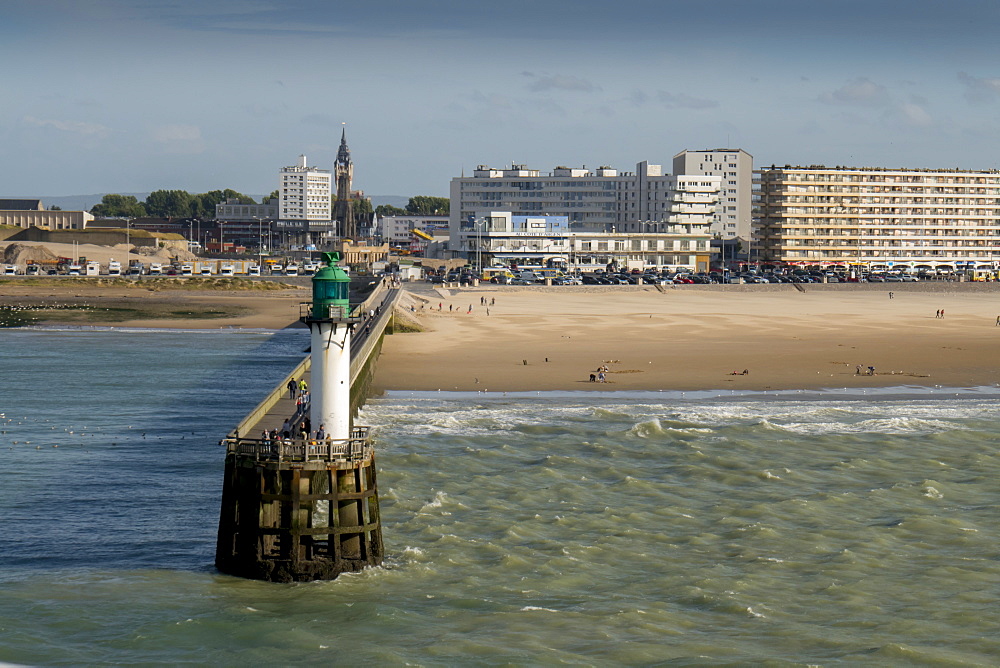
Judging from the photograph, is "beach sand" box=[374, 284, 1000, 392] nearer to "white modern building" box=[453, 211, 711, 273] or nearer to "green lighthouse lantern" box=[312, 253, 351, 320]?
"green lighthouse lantern" box=[312, 253, 351, 320]

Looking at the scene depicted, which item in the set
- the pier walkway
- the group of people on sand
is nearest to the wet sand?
the pier walkway

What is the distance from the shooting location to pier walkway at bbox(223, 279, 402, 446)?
2348 cm

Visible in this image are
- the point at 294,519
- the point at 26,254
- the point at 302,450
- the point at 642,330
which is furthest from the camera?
the point at 26,254

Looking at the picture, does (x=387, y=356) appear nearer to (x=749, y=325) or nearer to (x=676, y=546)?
(x=749, y=325)

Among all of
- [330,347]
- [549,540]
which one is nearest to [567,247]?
[549,540]

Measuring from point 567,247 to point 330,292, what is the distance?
457 ft

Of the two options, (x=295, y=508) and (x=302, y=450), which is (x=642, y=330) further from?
(x=295, y=508)

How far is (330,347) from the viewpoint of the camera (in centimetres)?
2466

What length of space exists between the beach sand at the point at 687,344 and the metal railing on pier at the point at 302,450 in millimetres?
25398

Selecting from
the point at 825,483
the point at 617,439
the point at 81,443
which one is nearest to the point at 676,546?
the point at 825,483

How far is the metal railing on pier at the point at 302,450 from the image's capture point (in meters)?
23.0

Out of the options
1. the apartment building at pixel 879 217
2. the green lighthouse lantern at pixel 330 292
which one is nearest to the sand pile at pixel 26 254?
the apartment building at pixel 879 217

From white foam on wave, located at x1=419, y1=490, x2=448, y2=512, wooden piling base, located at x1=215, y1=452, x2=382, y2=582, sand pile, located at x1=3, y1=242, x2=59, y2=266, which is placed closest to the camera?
wooden piling base, located at x1=215, y1=452, x2=382, y2=582

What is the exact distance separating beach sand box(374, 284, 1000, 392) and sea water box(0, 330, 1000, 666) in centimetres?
788
